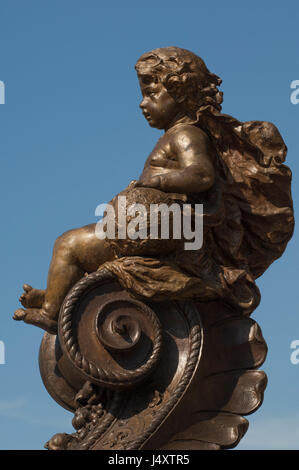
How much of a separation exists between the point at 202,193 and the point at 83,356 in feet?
5.06

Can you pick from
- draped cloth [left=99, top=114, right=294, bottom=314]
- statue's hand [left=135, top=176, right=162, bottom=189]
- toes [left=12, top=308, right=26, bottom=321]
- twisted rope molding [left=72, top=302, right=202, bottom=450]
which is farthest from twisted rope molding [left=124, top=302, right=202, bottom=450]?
toes [left=12, top=308, right=26, bottom=321]

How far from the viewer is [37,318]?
777cm

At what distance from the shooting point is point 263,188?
798cm

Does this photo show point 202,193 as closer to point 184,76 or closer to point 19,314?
point 184,76

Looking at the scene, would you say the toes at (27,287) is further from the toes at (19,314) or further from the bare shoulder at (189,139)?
the bare shoulder at (189,139)

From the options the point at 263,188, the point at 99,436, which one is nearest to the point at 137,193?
the point at 263,188

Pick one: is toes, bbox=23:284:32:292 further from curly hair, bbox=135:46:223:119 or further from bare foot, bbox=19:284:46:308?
curly hair, bbox=135:46:223:119

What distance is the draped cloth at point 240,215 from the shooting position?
24.9ft

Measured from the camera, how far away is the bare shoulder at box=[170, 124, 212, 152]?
7.64 m

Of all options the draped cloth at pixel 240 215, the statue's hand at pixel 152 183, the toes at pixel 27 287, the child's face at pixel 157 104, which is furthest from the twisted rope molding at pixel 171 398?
the child's face at pixel 157 104

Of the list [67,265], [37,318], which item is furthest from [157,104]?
[37,318]

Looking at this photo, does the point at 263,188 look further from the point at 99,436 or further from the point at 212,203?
the point at 99,436
